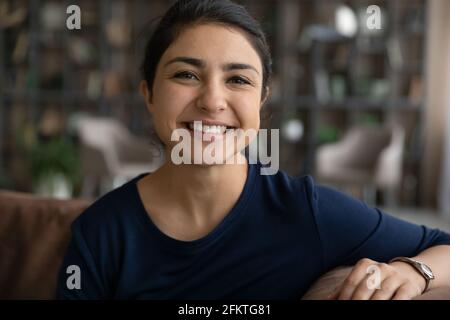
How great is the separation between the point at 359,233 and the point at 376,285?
19cm

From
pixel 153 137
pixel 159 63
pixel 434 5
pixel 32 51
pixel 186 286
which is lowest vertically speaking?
pixel 186 286

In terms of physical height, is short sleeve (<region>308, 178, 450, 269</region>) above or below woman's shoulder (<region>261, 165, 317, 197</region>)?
below

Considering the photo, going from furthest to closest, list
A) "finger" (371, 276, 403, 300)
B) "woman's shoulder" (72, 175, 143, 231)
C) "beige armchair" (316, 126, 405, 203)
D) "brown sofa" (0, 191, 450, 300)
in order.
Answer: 1. "beige armchair" (316, 126, 405, 203)
2. "brown sofa" (0, 191, 450, 300)
3. "woman's shoulder" (72, 175, 143, 231)
4. "finger" (371, 276, 403, 300)

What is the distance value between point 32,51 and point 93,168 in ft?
6.00

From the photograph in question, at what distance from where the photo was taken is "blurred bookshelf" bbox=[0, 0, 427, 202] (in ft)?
20.1

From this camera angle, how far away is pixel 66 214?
53.6 inches

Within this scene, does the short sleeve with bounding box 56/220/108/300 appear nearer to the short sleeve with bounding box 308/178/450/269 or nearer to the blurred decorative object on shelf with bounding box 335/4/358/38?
the short sleeve with bounding box 308/178/450/269

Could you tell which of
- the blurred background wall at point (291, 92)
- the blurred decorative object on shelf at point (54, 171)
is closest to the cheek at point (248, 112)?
the blurred background wall at point (291, 92)

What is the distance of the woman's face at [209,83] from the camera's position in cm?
96

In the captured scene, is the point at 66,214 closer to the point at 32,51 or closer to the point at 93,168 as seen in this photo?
the point at 93,168

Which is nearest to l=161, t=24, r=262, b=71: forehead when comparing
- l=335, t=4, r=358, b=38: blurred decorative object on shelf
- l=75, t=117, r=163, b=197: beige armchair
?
l=75, t=117, r=163, b=197: beige armchair
